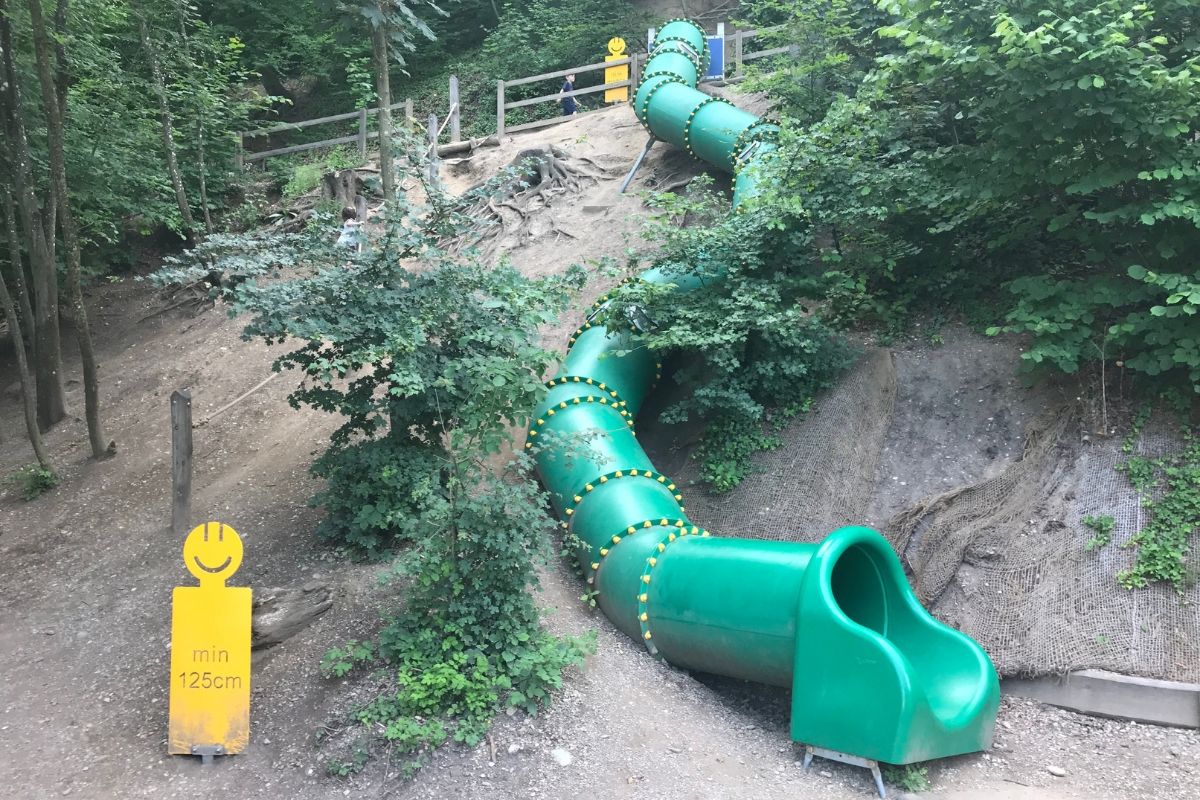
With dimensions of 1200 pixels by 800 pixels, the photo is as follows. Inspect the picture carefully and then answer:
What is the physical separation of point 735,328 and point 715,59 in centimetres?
990

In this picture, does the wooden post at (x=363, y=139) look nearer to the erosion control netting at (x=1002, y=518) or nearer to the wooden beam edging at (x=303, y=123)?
the wooden beam edging at (x=303, y=123)

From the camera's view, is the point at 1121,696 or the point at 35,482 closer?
the point at 1121,696

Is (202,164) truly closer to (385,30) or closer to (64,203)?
(64,203)

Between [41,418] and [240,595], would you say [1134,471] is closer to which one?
[240,595]

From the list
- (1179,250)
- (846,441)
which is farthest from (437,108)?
(1179,250)

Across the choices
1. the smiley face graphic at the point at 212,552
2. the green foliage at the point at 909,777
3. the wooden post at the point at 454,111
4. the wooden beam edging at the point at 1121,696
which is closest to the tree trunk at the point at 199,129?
the wooden post at the point at 454,111

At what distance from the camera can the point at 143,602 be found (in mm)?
7059

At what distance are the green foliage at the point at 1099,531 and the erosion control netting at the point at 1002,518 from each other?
0.14 ft

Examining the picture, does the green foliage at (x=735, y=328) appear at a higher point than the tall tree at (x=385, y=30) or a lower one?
lower

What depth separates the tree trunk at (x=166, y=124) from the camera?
40.8 ft

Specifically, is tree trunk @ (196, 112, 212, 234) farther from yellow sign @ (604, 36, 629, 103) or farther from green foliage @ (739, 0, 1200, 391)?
green foliage @ (739, 0, 1200, 391)

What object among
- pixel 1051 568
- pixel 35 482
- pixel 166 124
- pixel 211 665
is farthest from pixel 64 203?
pixel 1051 568

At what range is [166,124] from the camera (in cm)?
1277

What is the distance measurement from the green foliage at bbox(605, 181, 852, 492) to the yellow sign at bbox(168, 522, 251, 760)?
435 cm
